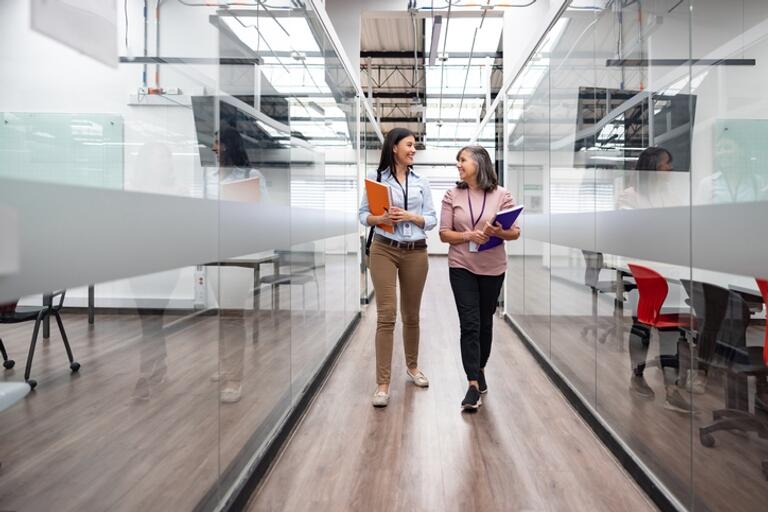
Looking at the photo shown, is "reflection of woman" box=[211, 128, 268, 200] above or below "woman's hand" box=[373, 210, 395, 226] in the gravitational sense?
above

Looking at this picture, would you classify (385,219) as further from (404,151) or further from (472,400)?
(472,400)

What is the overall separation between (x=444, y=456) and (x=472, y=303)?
0.91 m

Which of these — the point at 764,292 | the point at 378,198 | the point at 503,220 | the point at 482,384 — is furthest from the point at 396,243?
the point at 764,292

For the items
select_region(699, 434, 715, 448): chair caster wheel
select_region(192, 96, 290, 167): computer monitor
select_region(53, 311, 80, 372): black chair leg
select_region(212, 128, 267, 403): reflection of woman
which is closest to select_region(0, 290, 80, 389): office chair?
select_region(53, 311, 80, 372): black chair leg

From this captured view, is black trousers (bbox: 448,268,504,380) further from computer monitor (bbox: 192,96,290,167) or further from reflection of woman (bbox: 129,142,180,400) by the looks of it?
reflection of woman (bbox: 129,142,180,400)

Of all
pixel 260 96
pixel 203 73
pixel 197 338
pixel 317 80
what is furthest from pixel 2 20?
pixel 317 80

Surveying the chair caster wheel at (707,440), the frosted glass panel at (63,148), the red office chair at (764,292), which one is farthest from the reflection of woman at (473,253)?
the frosted glass panel at (63,148)

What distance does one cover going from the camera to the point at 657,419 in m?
2.05

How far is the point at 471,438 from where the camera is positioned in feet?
8.46

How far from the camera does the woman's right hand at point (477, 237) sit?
287 cm

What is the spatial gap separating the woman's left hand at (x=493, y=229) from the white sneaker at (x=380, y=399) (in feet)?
3.68

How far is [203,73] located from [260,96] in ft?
2.44

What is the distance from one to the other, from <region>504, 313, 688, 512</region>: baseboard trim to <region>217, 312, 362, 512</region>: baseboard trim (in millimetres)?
1529

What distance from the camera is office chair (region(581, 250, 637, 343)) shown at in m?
2.59
